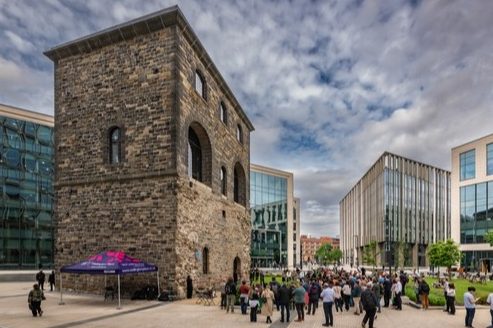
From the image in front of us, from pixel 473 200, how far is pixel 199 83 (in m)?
51.2

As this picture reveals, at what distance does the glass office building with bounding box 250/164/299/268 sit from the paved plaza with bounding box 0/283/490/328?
5333 centimetres

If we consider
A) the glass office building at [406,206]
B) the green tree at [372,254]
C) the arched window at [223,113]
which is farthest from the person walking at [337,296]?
the glass office building at [406,206]

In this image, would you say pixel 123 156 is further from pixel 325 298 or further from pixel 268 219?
pixel 268 219

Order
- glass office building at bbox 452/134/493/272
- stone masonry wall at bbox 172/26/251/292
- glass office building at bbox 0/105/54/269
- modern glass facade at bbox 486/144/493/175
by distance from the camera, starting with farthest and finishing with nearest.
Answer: glass office building at bbox 452/134/493/272 → modern glass facade at bbox 486/144/493/175 → glass office building at bbox 0/105/54/269 → stone masonry wall at bbox 172/26/251/292

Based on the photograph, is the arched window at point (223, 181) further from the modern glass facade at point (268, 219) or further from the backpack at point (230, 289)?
the modern glass facade at point (268, 219)

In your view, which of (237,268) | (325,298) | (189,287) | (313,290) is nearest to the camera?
(325,298)

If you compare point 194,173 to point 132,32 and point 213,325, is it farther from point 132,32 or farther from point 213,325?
point 213,325

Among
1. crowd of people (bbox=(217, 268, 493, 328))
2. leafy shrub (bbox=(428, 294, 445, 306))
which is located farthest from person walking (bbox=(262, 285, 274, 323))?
leafy shrub (bbox=(428, 294, 445, 306))

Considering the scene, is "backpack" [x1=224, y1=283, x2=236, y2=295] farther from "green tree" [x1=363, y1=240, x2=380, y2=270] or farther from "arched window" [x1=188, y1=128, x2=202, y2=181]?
"green tree" [x1=363, y1=240, x2=380, y2=270]

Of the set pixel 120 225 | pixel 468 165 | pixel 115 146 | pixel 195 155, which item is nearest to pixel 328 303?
pixel 120 225

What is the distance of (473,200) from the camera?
61.2 meters

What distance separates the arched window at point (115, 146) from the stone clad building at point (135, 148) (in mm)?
55

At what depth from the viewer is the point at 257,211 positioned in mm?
73375

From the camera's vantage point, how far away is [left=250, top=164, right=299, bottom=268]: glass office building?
73.4 metres
